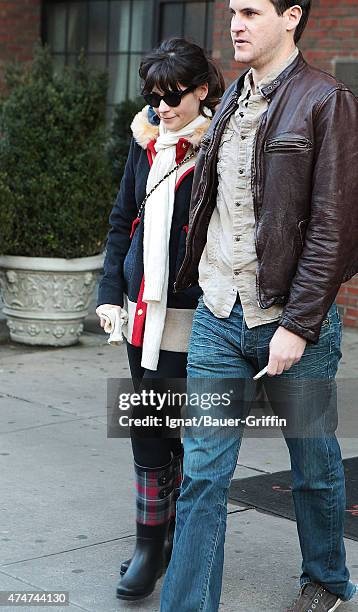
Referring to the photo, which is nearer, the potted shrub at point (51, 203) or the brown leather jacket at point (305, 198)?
the brown leather jacket at point (305, 198)

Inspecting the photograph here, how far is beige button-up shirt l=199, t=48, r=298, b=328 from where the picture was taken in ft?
10.9

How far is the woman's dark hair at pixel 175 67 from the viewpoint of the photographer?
3762mm

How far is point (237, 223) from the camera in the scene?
11.0ft

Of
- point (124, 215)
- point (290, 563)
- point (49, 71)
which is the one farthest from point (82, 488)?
point (49, 71)

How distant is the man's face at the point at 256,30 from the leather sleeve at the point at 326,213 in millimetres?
243

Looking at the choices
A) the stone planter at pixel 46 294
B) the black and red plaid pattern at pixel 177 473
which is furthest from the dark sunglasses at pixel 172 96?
the stone planter at pixel 46 294

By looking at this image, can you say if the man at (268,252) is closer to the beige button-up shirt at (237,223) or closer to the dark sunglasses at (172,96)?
the beige button-up shirt at (237,223)

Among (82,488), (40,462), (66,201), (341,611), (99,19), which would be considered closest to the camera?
(341,611)

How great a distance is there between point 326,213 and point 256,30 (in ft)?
1.85

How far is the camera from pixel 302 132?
3213mm

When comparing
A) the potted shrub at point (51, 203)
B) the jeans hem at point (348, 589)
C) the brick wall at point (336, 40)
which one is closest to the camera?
the jeans hem at point (348, 589)

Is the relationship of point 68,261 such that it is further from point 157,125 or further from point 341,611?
point 341,611

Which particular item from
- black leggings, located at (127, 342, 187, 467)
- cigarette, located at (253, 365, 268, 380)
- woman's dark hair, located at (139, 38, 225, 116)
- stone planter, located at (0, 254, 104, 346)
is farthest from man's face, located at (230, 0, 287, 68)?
stone planter, located at (0, 254, 104, 346)

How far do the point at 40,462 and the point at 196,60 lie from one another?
2.32 meters
